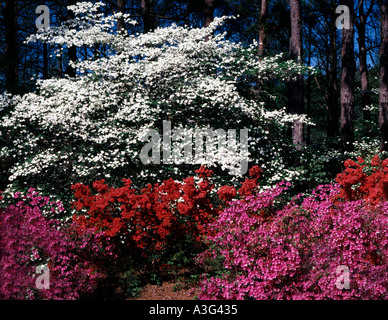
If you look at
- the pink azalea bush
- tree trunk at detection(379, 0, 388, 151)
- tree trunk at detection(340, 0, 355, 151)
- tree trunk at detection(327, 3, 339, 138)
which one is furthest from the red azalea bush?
tree trunk at detection(327, 3, 339, 138)

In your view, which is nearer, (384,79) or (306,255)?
(306,255)

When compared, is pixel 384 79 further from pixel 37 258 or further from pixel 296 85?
pixel 37 258

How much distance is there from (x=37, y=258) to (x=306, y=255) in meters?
2.66

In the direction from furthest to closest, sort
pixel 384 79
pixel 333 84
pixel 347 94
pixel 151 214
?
pixel 333 84, pixel 384 79, pixel 347 94, pixel 151 214

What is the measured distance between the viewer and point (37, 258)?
355 cm

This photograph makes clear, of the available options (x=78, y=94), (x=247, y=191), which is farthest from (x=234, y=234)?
(x=78, y=94)

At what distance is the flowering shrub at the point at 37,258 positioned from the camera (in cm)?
324

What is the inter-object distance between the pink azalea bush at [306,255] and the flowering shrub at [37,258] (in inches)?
56.4

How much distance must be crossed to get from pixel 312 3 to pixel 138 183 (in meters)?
13.4

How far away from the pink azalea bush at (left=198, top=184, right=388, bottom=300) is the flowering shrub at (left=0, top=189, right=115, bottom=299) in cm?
143

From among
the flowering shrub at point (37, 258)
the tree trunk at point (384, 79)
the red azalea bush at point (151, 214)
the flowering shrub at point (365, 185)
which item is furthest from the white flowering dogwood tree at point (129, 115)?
the tree trunk at point (384, 79)

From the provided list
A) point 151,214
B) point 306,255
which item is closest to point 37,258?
point 151,214

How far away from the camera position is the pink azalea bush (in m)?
3.38
